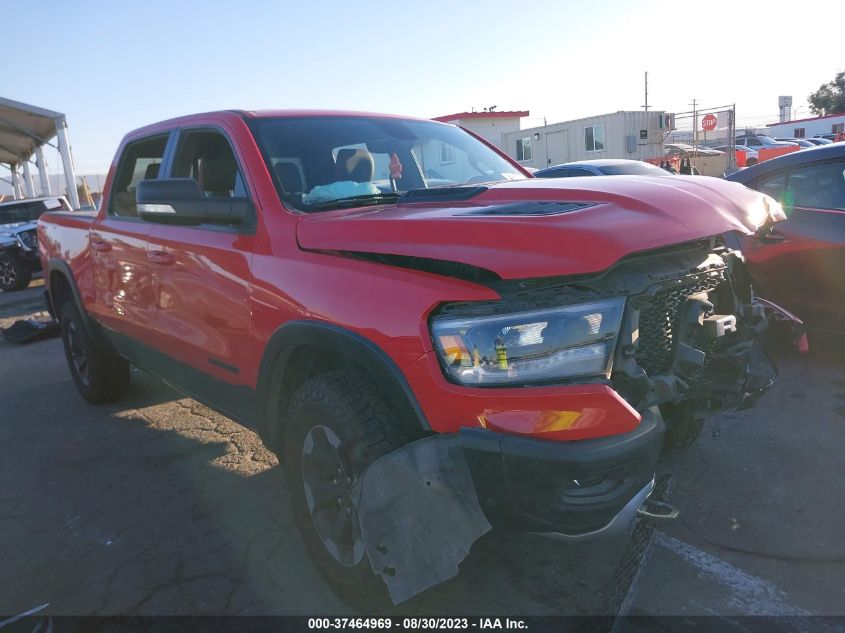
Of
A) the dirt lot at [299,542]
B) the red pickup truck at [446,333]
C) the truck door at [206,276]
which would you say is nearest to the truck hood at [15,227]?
the dirt lot at [299,542]

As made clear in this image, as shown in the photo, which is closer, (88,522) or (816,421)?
(88,522)

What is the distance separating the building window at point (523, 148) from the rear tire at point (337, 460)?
25.6 meters

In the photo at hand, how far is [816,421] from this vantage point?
13.1 ft

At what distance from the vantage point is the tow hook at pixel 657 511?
2.21m

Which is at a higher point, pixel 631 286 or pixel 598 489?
pixel 631 286

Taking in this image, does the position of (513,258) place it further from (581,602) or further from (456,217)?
(581,602)

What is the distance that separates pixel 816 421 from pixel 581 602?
2451mm

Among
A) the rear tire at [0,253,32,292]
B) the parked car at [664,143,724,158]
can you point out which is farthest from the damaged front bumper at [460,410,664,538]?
the parked car at [664,143,724,158]

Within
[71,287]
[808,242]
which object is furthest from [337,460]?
[808,242]

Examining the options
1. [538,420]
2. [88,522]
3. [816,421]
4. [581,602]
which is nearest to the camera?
[538,420]

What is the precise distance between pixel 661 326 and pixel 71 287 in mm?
4383

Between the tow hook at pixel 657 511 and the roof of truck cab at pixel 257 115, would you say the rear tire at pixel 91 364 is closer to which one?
the roof of truck cab at pixel 257 115

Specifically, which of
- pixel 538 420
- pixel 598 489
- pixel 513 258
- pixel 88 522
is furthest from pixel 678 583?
pixel 88 522

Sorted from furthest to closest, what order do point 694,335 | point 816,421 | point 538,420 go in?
point 816,421 < point 694,335 < point 538,420
